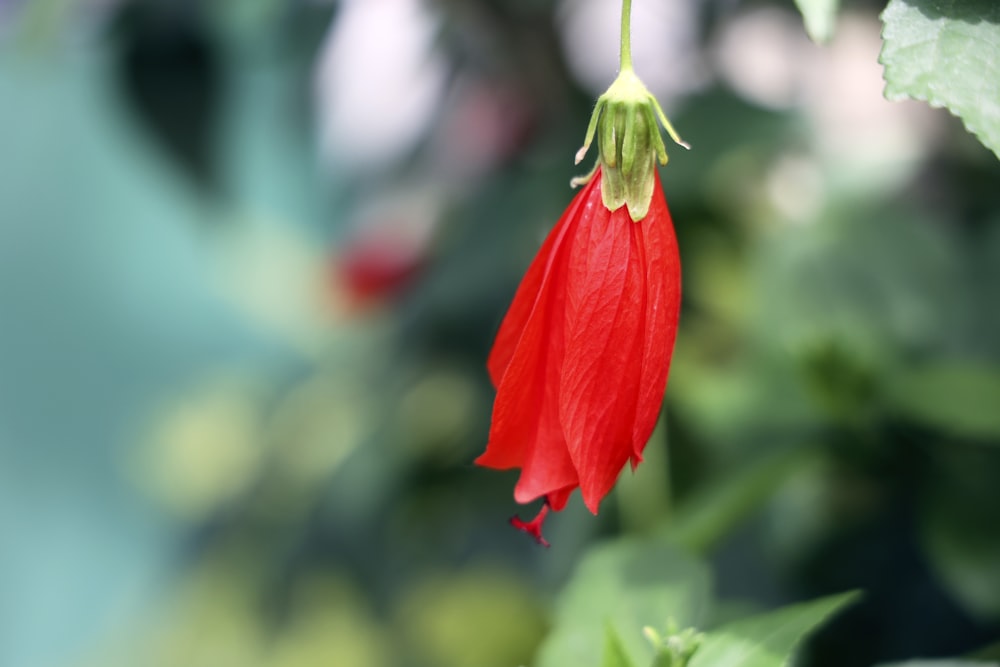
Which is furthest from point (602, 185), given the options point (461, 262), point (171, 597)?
point (171, 597)

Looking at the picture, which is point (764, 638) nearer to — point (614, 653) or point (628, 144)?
point (614, 653)

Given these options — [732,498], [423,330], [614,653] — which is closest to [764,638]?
[614,653]

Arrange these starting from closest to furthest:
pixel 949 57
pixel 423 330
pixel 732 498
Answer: pixel 949 57 < pixel 732 498 < pixel 423 330

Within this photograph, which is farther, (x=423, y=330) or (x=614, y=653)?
(x=423, y=330)

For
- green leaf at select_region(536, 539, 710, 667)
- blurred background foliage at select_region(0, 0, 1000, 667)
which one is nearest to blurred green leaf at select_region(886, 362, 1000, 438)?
blurred background foliage at select_region(0, 0, 1000, 667)

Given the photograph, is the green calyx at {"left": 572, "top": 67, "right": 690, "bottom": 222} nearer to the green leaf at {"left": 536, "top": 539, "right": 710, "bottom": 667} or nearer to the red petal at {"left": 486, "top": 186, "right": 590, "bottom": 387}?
the red petal at {"left": 486, "top": 186, "right": 590, "bottom": 387}

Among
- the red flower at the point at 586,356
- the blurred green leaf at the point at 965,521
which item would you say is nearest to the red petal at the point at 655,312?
the red flower at the point at 586,356
